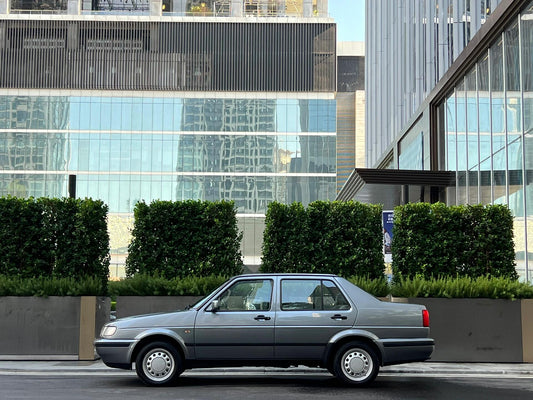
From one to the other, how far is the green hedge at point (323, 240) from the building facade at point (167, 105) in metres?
48.4

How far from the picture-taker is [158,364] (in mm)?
10656

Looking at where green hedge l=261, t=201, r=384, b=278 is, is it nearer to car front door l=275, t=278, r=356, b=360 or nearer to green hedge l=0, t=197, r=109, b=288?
green hedge l=0, t=197, r=109, b=288

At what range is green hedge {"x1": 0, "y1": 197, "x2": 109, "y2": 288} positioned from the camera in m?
15.0

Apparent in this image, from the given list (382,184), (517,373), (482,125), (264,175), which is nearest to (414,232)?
(517,373)

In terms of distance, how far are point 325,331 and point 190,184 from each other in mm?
54699

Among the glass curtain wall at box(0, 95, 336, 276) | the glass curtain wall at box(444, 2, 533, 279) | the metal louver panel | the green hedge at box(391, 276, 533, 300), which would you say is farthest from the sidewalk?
the metal louver panel

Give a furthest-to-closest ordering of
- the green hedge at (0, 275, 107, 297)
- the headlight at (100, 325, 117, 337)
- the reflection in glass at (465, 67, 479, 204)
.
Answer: the reflection in glass at (465, 67, 479, 204) → the green hedge at (0, 275, 107, 297) → the headlight at (100, 325, 117, 337)

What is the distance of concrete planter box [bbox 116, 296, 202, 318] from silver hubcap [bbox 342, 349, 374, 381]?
15.1ft

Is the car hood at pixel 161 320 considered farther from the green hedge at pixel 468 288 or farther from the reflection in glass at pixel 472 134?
the reflection in glass at pixel 472 134

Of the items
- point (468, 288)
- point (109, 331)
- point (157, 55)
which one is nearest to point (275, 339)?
point (109, 331)

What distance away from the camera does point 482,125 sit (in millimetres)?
21516

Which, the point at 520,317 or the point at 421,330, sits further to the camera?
the point at 520,317

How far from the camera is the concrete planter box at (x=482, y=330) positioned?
44.9 feet

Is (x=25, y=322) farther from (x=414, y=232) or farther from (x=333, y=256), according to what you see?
(x=414, y=232)
